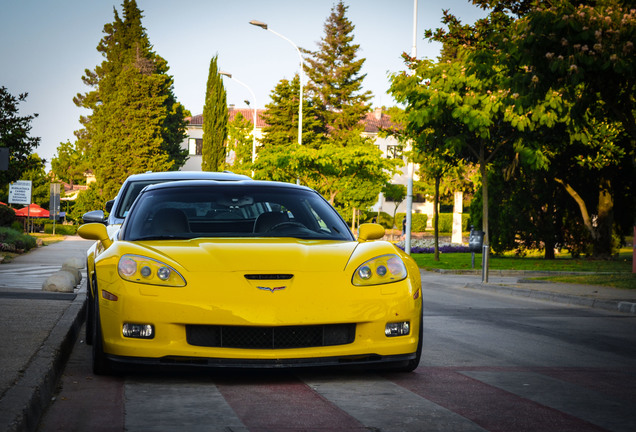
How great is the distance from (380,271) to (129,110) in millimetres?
69520

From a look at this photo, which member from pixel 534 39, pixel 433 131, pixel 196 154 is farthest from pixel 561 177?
pixel 196 154

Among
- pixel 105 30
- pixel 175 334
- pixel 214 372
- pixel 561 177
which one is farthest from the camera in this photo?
pixel 105 30

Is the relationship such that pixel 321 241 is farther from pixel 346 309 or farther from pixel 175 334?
pixel 175 334

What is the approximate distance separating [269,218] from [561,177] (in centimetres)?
2922

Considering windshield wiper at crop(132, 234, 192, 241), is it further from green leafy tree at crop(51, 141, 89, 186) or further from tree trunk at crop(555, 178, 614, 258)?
green leafy tree at crop(51, 141, 89, 186)

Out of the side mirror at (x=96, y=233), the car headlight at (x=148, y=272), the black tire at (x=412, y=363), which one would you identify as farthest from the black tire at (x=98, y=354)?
the black tire at (x=412, y=363)

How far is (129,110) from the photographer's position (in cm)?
7338

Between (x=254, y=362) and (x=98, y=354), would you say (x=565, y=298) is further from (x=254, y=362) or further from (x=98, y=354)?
(x=98, y=354)

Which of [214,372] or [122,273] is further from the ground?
[122,273]

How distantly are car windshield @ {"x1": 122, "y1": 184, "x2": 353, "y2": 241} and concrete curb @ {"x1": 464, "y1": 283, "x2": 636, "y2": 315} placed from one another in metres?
7.48

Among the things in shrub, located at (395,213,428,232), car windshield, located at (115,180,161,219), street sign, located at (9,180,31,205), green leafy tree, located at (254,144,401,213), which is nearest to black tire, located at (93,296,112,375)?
car windshield, located at (115,180,161,219)

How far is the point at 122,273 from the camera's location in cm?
606

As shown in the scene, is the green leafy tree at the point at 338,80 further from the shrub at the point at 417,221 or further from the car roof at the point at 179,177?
the car roof at the point at 179,177

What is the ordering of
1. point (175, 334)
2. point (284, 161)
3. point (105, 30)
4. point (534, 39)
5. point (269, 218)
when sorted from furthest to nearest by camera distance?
point (105, 30) < point (284, 161) < point (534, 39) < point (269, 218) < point (175, 334)
